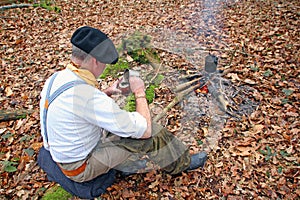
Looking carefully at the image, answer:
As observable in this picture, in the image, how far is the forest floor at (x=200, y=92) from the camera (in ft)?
11.1

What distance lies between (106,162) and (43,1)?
8.57 m

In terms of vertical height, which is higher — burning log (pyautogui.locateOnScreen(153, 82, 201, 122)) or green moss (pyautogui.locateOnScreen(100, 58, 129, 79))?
green moss (pyautogui.locateOnScreen(100, 58, 129, 79))

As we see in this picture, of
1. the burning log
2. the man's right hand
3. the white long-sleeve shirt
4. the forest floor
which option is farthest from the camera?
the burning log

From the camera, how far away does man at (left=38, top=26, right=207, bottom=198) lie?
88.7 inches

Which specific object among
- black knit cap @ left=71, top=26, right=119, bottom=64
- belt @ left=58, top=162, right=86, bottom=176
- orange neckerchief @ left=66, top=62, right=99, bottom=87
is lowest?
→ belt @ left=58, top=162, right=86, bottom=176

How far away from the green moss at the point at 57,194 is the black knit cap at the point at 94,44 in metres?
1.93

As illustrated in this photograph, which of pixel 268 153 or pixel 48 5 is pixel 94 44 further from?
pixel 48 5

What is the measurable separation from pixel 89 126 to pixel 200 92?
258 centimetres

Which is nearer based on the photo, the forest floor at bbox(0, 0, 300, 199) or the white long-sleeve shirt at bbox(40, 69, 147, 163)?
the white long-sleeve shirt at bbox(40, 69, 147, 163)

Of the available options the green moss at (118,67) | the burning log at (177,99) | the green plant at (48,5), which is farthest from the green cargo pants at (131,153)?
the green plant at (48,5)

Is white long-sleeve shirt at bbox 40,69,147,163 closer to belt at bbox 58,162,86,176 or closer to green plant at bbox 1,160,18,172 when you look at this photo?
belt at bbox 58,162,86,176

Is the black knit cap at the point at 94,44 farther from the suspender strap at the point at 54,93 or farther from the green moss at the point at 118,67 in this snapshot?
the green moss at the point at 118,67

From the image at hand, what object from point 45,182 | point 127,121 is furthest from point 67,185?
point 127,121

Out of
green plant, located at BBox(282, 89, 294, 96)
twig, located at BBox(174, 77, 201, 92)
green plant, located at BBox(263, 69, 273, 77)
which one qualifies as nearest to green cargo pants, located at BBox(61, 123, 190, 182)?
twig, located at BBox(174, 77, 201, 92)
